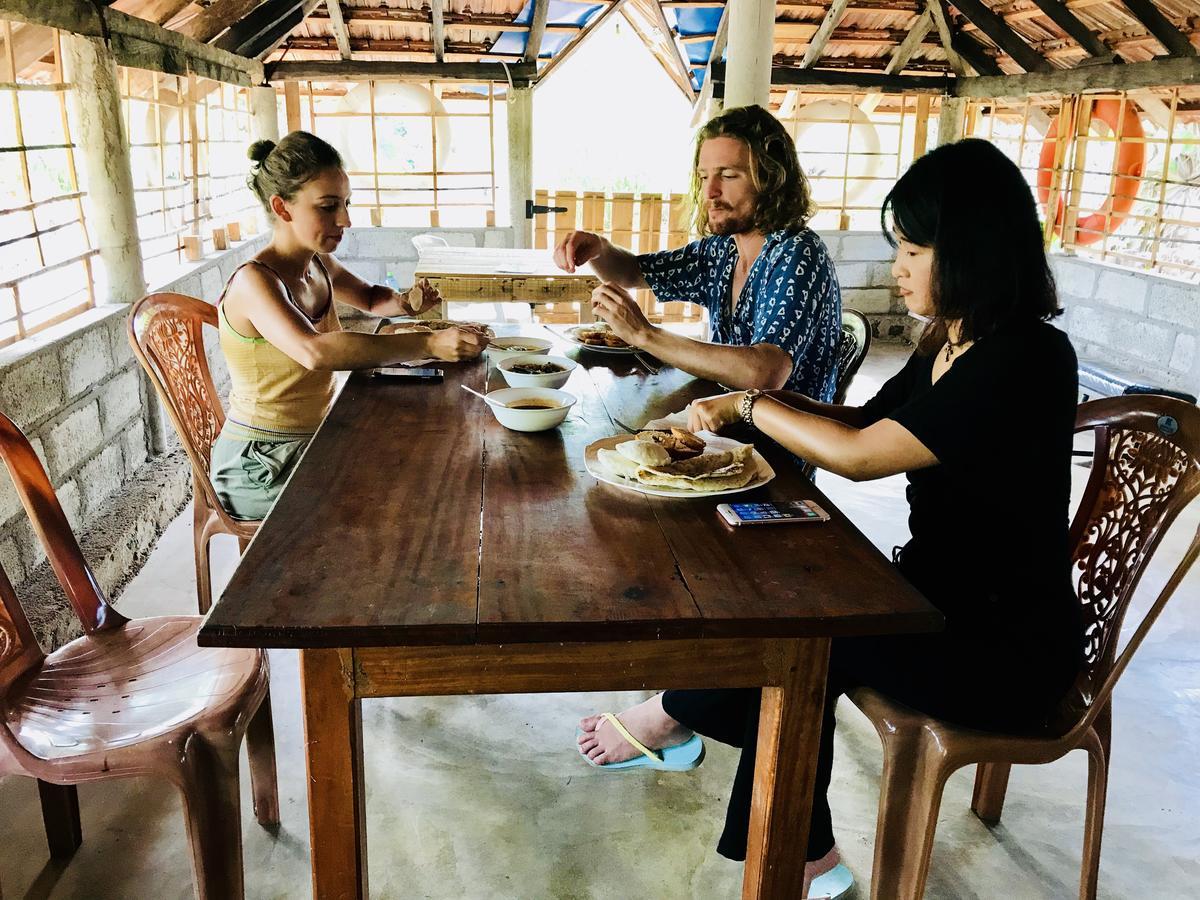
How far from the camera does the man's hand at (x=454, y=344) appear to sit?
2.12 meters

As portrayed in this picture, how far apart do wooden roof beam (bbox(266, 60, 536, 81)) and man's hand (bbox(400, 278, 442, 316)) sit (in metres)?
4.17

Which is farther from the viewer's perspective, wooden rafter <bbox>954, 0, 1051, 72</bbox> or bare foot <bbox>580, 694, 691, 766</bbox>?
wooden rafter <bbox>954, 0, 1051, 72</bbox>

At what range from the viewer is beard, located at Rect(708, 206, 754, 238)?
223 centimetres

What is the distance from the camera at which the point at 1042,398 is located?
54.2 inches

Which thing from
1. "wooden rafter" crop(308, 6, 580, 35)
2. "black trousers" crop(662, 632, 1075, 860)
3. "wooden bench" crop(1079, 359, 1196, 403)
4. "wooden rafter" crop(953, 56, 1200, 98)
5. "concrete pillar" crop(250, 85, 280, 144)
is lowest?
"wooden bench" crop(1079, 359, 1196, 403)

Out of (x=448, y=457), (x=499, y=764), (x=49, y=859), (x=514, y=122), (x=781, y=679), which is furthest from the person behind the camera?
(x=514, y=122)

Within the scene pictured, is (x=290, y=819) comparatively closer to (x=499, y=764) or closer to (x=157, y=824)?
(x=157, y=824)

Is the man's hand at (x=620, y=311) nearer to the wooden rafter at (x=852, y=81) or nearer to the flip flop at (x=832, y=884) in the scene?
the flip flop at (x=832, y=884)

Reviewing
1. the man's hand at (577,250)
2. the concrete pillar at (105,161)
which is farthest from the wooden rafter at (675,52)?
the man's hand at (577,250)

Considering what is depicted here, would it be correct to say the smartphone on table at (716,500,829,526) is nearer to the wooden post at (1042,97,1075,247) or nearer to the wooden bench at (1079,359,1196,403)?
the wooden bench at (1079,359,1196,403)

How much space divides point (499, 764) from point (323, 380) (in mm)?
1056

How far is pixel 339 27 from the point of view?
5930 millimetres

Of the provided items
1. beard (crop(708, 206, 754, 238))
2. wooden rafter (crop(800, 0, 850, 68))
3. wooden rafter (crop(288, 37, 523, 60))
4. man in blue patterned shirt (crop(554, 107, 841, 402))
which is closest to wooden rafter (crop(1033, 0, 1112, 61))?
wooden rafter (crop(800, 0, 850, 68))

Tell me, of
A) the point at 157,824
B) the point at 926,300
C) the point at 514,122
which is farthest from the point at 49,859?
the point at 514,122
